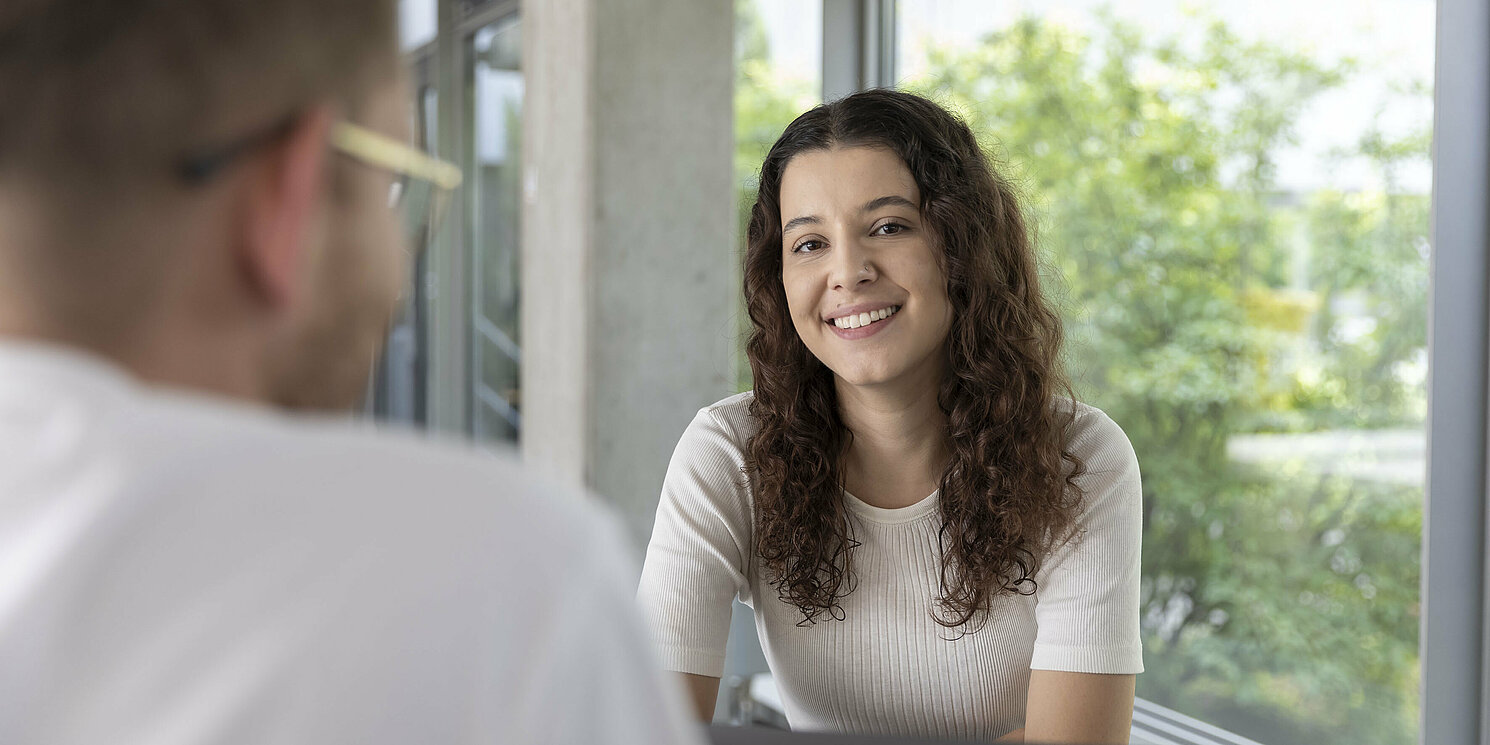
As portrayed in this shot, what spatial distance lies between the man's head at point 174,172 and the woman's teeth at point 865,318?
1.24 m

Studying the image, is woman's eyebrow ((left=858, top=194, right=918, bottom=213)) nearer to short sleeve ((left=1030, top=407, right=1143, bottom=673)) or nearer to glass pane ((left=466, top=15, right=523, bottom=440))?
short sleeve ((left=1030, top=407, right=1143, bottom=673))

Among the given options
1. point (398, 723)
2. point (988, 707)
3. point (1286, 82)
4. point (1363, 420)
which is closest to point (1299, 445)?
point (1363, 420)

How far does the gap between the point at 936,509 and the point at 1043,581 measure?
0.19m

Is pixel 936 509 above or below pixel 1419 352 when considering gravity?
below

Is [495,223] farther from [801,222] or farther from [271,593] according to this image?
[271,593]

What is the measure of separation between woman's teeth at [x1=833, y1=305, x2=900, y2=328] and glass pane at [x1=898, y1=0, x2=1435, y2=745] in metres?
0.40

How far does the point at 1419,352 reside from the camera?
222 cm

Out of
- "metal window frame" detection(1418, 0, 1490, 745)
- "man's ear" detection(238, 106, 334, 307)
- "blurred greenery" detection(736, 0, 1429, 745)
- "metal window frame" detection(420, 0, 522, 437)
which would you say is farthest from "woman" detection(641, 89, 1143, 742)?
"metal window frame" detection(420, 0, 522, 437)

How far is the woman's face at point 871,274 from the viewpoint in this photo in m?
1.73

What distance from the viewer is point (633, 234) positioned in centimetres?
353

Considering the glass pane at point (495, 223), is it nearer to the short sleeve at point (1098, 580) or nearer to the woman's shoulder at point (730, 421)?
the woman's shoulder at point (730, 421)

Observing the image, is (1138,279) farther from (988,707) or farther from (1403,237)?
(988,707)

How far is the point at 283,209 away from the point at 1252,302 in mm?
2637

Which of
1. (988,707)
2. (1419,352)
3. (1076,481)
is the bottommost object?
(988,707)
